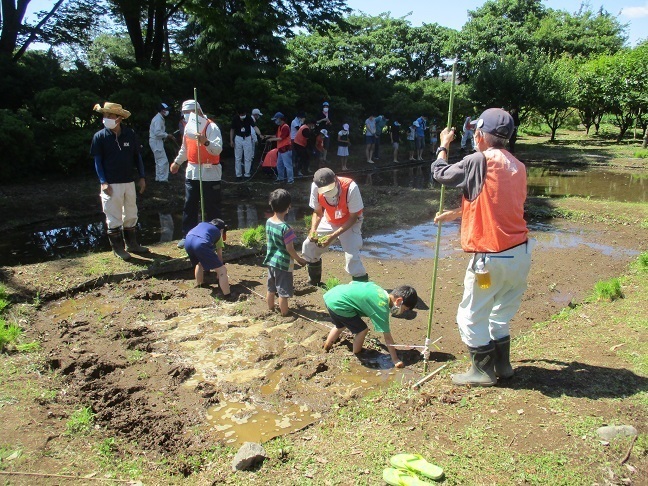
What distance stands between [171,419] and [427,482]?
6.66ft

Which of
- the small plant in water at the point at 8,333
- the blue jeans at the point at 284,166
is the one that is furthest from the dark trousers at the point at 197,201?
the blue jeans at the point at 284,166

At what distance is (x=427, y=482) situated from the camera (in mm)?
3131

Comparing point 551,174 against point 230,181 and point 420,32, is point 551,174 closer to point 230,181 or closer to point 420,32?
point 230,181

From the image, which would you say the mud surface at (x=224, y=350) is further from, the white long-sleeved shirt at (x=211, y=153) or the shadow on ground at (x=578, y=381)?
the white long-sleeved shirt at (x=211, y=153)

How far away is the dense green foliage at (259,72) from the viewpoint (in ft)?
45.3

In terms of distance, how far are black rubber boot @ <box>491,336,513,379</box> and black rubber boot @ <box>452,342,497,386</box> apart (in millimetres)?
69

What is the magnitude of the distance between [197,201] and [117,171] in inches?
47.5

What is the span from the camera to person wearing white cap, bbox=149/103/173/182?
1366 cm

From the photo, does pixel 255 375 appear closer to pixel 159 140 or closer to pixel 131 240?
pixel 131 240

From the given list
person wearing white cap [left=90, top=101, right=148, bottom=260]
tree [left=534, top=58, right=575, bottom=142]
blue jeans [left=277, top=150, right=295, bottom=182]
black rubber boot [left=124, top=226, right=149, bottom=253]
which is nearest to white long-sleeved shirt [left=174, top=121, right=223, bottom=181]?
person wearing white cap [left=90, top=101, right=148, bottom=260]

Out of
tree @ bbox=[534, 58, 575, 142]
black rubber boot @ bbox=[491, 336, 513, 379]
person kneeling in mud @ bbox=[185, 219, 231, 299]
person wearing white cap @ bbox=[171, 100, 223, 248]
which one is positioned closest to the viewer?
black rubber boot @ bbox=[491, 336, 513, 379]

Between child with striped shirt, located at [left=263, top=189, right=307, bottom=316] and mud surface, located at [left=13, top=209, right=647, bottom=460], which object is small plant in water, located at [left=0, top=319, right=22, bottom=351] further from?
child with striped shirt, located at [left=263, top=189, right=307, bottom=316]

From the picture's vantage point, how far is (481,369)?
4.25 m

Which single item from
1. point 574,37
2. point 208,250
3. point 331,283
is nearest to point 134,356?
point 208,250
